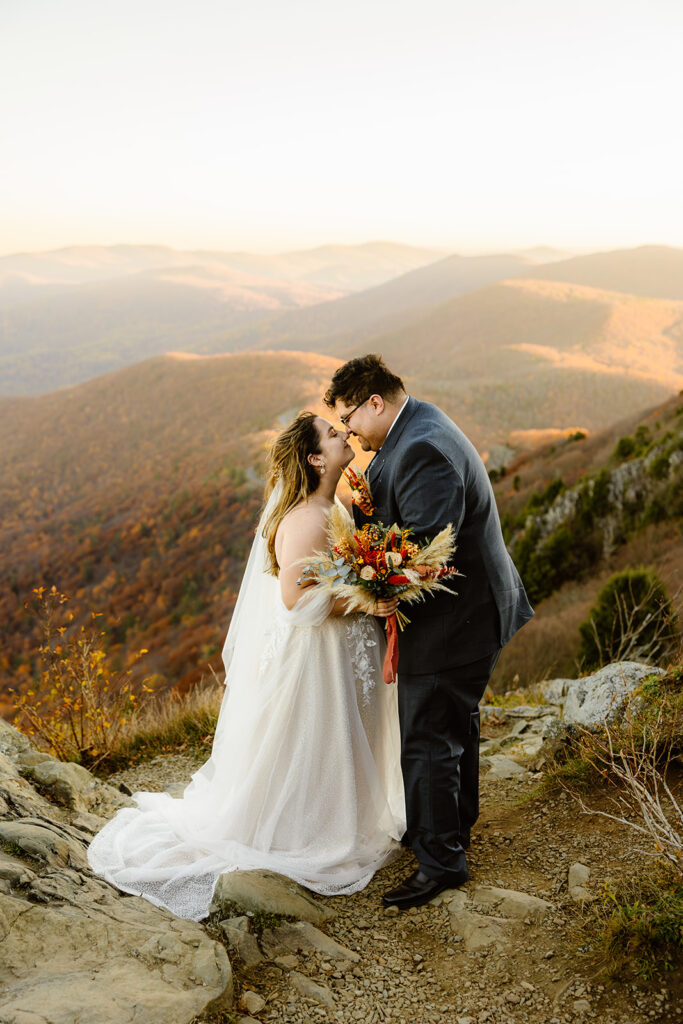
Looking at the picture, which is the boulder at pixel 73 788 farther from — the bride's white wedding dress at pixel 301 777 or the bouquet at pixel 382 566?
the bouquet at pixel 382 566

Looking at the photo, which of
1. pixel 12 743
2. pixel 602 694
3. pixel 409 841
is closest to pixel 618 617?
pixel 602 694

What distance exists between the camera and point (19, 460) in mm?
87500

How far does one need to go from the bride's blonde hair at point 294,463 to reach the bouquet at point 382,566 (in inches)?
12.1

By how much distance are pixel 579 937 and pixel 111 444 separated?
91102 millimetres

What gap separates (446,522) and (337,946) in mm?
1843

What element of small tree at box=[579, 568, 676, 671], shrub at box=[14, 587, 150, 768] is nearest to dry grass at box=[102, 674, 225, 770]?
shrub at box=[14, 587, 150, 768]

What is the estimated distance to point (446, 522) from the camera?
10.3 ft

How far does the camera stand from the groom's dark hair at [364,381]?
3.37 meters

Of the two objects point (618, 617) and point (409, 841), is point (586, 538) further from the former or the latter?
point (409, 841)

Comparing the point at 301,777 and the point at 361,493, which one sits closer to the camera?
the point at 361,493

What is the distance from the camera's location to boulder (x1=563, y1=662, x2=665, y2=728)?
446 centimetres

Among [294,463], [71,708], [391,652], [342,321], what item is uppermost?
[342,321]

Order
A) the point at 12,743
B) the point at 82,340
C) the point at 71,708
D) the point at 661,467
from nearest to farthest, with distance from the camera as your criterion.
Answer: the point at 12,743, the point at 71,708, the point at 661,467, the point at 82,340

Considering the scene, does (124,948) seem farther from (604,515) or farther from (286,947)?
(604,515)
